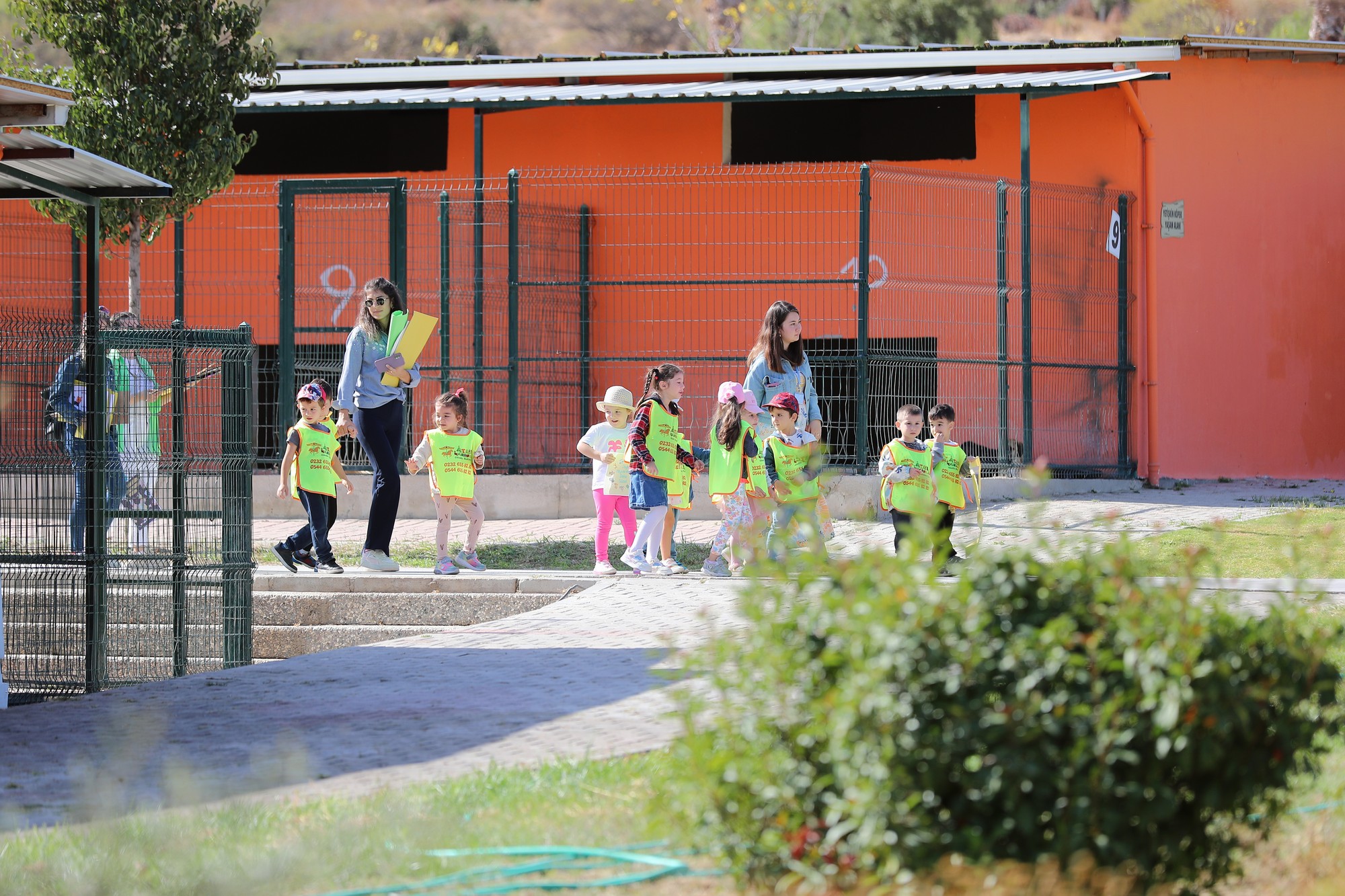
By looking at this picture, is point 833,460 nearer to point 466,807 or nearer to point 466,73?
point 466,73

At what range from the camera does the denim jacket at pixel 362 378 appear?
426 inches

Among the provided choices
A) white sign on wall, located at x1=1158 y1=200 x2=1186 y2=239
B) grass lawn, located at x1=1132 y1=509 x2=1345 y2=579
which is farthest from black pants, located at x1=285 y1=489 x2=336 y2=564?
white sign on wall, located at x1=1158 y1=200 x2=1186 y2=239

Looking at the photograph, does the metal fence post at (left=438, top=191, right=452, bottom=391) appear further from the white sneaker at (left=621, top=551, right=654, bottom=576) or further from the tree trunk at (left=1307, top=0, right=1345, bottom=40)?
the tree trunk at (left=1307, top=0, right=1345, bottom=40)

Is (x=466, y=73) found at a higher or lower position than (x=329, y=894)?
higher

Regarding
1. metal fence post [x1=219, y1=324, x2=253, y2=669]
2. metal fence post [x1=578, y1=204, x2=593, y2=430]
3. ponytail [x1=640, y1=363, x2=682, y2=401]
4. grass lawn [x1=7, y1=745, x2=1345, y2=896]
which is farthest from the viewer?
metal fence post [x1=578, y1=204, x2=593, y2=430]

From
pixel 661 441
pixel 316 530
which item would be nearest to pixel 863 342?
pixel 661 441

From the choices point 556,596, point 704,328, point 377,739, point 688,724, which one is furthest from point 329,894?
point 704,328

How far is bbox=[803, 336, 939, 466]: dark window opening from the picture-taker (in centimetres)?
1444

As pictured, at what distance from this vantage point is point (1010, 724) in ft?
10.5

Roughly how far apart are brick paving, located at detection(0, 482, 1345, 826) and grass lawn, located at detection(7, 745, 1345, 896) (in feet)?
0.49

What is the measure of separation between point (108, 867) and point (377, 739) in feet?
7.98

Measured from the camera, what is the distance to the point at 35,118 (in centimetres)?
713

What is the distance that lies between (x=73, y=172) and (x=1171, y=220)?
39.2ft

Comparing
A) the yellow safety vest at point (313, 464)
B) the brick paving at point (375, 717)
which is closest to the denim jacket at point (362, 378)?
the yellow safety vest at point (313, 464)
